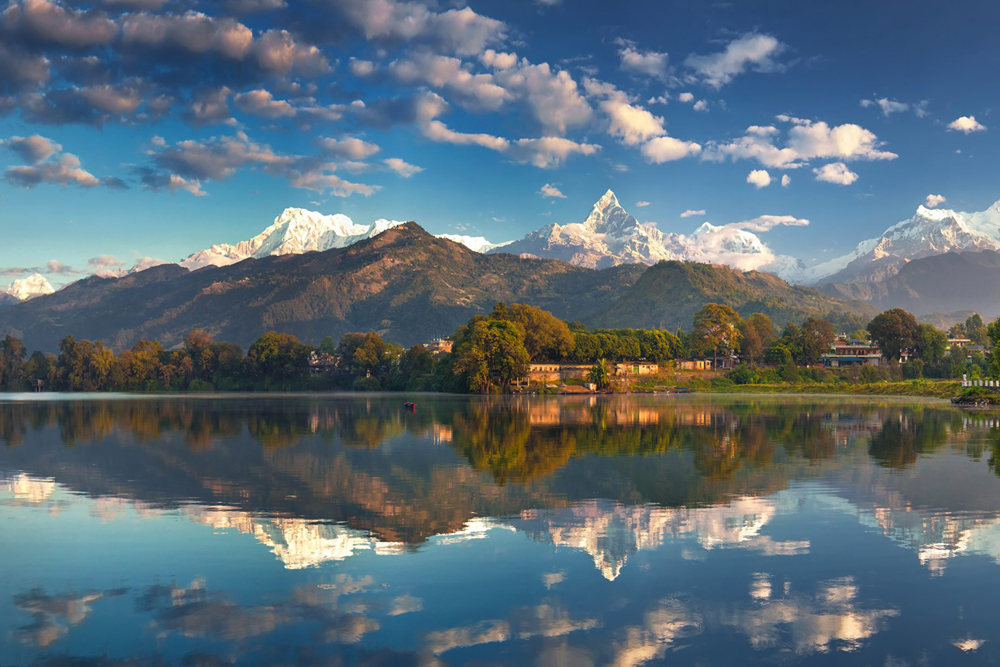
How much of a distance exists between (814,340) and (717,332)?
23727mm

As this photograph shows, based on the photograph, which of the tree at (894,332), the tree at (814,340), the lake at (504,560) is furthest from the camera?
the tree at (814,340)

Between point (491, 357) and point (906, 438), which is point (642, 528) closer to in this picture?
point (906, 438)

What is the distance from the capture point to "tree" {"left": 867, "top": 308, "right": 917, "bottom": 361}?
171 metres

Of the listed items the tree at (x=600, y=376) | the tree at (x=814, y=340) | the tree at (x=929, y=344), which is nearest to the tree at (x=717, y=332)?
the tree at (x=814, y=340)

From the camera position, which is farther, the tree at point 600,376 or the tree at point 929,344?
the tree at point 929,344

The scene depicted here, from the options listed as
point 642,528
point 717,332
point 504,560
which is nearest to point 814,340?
point 717,332

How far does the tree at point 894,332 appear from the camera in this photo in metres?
171

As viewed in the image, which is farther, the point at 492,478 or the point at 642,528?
the point at 492,478

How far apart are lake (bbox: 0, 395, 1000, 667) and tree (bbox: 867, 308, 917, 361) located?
151 m

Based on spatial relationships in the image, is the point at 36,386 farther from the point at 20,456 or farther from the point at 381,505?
the point at 381,505

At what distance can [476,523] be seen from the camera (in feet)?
71.2

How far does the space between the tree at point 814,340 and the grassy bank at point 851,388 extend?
69.5 feet

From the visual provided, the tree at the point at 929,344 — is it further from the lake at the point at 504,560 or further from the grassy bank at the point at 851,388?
the lake at the point at 504,560

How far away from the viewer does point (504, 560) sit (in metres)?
17.5
